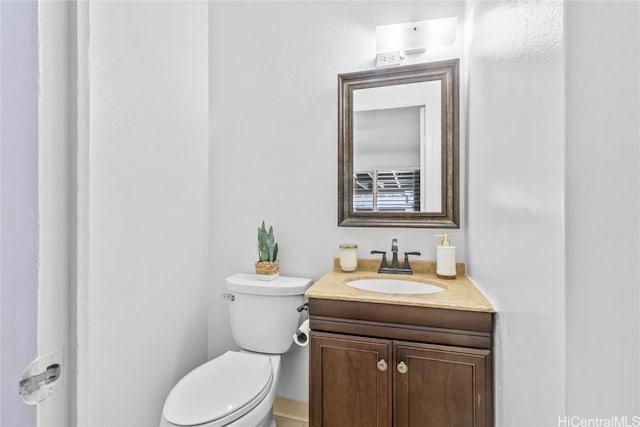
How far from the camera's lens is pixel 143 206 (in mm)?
1243

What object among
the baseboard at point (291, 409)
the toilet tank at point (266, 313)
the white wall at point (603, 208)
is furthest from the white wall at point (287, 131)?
the white wall at point (603, 208)

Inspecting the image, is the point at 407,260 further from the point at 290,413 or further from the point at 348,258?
the point at 290,413

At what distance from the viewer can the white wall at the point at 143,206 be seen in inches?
40.9

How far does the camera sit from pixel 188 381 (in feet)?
4.09

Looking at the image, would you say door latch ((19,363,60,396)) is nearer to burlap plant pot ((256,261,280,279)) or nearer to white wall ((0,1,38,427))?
white wall ((0,1,38,427))

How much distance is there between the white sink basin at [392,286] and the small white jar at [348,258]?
0.09 meters

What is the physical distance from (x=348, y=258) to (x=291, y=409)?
927mm

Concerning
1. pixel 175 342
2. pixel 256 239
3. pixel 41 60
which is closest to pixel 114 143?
pixel 41 60

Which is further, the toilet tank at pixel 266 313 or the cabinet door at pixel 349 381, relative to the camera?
the toilet tank at pixel 266 313

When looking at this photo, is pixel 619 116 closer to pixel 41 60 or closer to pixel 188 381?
pixel 41 60

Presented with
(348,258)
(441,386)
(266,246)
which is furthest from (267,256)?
(441,386)

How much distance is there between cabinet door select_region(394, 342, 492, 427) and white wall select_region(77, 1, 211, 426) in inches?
39.4

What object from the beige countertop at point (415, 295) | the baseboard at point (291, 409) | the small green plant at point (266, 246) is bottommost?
the baseboard at point (291, 409)

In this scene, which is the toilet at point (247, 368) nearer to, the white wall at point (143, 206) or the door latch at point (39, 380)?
the white wall at point (143, 206)
